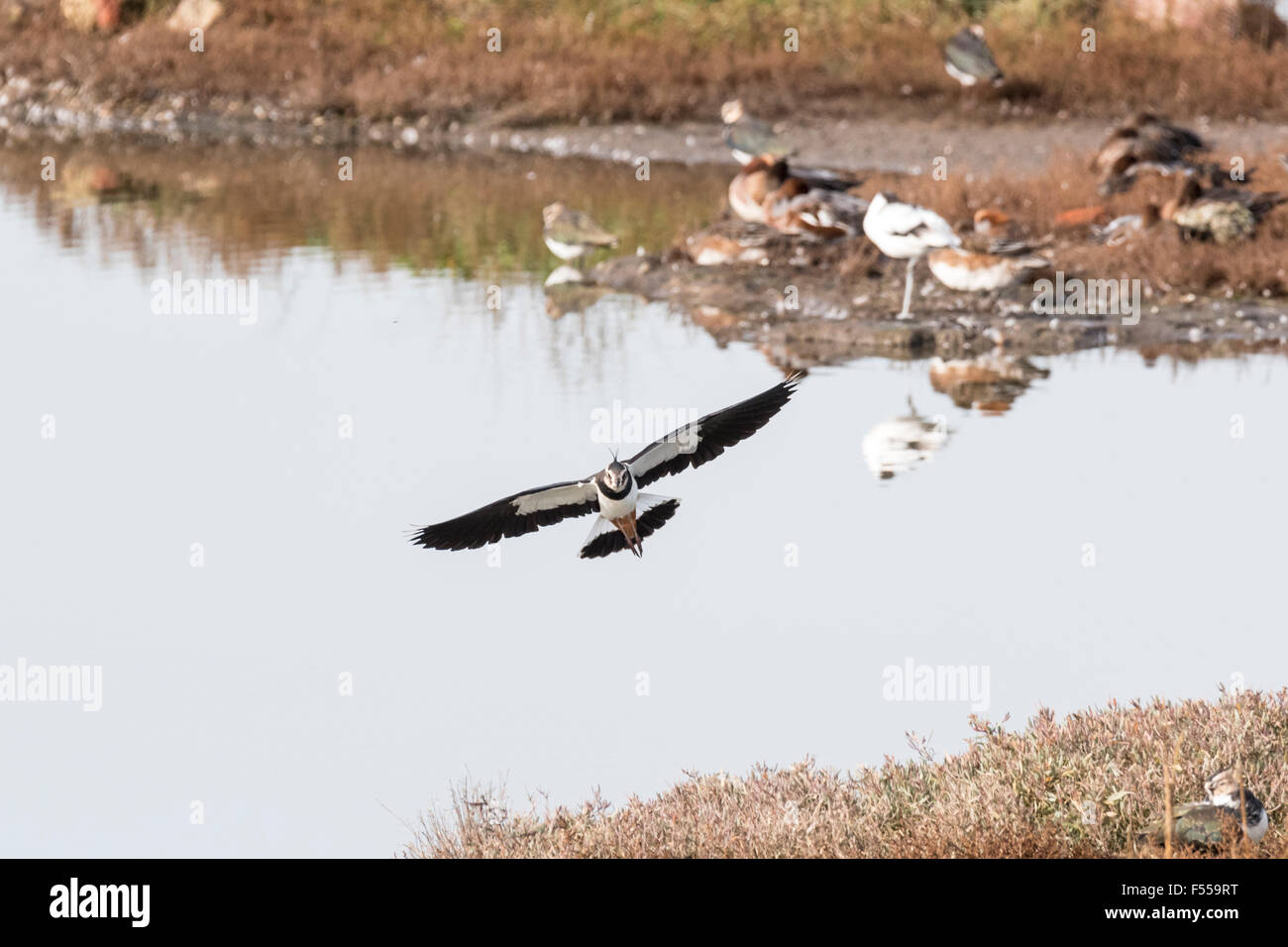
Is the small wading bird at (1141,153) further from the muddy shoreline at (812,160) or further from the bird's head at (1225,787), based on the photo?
the bird's head at (1225,787)

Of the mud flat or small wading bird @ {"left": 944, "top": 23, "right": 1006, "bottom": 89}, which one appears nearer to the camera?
the mud flat

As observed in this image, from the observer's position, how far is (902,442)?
11367 millimetres

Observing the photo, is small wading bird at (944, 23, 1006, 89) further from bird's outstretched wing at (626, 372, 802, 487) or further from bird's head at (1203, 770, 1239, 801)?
bird's head at (1203, 770, 1239, 801)

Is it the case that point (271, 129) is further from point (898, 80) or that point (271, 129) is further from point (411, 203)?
point (898, 80)

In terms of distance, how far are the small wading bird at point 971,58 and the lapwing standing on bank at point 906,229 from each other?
12.5 meters

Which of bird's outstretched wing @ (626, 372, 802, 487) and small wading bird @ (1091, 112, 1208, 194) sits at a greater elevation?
small wading bird @ (1091, 112, 1208, 194)

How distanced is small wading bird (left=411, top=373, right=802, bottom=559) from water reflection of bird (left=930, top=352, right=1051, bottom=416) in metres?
5.76

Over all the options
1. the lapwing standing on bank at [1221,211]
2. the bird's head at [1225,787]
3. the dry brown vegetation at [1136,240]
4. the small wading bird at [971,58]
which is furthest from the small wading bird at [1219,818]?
the small wading bird at [971,58]

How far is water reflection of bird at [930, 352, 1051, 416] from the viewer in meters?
12.3

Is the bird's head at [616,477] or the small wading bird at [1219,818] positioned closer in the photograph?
the small wading bird at [1219,818]

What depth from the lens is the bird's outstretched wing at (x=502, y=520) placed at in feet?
20.8

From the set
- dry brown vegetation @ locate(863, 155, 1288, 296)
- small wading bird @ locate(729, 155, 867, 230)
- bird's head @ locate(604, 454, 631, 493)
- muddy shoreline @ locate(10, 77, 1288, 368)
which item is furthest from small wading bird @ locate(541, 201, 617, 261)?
bird's head @ locate(604, 454, 631, 493)

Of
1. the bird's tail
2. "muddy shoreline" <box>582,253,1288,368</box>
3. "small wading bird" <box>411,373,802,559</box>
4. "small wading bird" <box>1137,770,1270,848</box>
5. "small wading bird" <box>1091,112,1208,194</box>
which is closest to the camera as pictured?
"small wading bird" <box>1137,770,1270,848</box>

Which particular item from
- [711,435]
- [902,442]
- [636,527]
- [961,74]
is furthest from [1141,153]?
[636,527]
